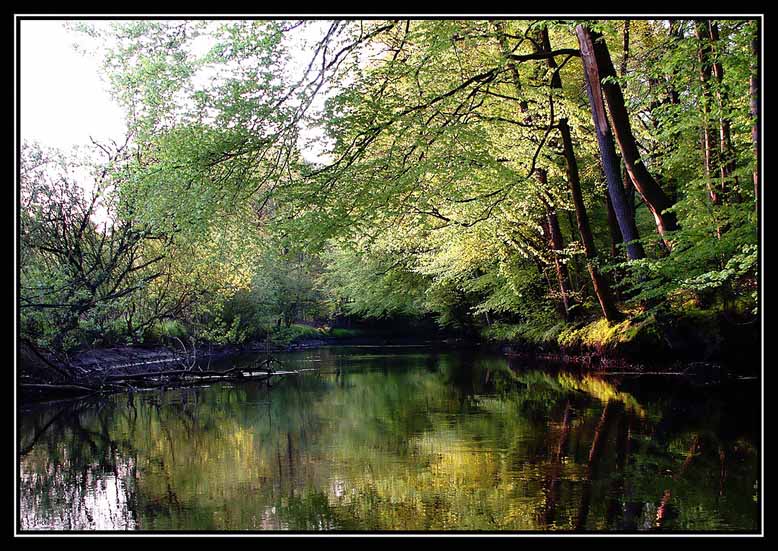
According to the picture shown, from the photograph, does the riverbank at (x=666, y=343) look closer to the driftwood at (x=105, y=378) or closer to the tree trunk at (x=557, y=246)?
the tree trunk at (x=557, y=246)

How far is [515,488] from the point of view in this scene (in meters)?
6.47

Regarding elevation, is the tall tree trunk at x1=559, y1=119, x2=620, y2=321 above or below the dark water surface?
above

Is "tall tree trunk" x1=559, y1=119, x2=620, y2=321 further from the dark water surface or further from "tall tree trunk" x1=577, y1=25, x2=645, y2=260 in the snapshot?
the dark water surface

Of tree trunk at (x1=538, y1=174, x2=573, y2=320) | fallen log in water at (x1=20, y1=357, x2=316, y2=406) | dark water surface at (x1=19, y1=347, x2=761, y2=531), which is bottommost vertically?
dark water surface at (x1=19, y1=347, x2=761, y2=531)

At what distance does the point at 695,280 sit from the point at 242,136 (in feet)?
23.1

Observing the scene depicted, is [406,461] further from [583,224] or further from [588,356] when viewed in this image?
[588,356]

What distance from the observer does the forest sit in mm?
11219

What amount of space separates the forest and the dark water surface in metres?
2.16

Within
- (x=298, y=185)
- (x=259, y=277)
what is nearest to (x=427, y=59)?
(x=298, y=185)

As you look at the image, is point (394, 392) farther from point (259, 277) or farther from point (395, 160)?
point (259, 277)

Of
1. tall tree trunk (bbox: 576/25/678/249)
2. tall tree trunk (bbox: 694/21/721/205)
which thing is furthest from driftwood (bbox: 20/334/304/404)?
tall tree trunk (bbox: 694/21/721/205)

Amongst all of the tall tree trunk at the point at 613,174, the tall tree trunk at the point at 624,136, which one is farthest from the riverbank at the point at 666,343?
the tall tree trunk at the point at 624,136

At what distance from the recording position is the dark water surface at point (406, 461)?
19.3 feet

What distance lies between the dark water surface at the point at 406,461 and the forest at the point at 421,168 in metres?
2.16
